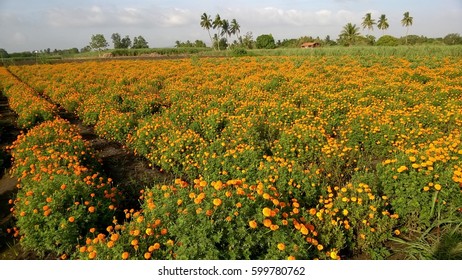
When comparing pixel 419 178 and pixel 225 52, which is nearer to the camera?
pixel 419 178

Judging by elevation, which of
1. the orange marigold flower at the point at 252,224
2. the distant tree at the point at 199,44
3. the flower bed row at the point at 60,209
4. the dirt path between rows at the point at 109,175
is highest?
the distant tree at the point at 199,44

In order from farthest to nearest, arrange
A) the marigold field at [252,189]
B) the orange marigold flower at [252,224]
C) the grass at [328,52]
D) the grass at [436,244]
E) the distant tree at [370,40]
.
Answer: the distant tree at [370,40]
the grass at [328,52]
the grass at [436,244]
the marigold field at [252,189]
the orange marigold flower at [252,224]

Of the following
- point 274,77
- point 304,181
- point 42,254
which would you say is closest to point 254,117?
point 304,181

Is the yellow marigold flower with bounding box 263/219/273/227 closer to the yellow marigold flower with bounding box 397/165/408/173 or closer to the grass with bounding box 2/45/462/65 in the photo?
the yellow marigold flower with bounding box 397/165/408/173

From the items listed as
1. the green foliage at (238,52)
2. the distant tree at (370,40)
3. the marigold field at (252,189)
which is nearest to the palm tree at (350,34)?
the distant tree at (370,40)

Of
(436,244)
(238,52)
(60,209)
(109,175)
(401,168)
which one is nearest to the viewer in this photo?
(436,244)

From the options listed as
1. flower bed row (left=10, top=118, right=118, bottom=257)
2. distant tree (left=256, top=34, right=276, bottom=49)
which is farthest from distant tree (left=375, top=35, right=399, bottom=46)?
flower bed row (left=10, top=118, right=118, bottom=257)

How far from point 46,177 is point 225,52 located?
3067cm

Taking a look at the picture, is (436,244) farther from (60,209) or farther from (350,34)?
(350,34)

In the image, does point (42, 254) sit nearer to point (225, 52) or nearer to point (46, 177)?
point (46, 177)

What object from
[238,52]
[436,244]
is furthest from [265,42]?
[436,244]

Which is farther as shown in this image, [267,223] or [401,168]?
[401,168]

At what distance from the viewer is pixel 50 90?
14062 millimetres

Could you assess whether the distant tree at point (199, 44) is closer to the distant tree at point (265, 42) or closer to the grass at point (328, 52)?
the grass at point (328, 52)
